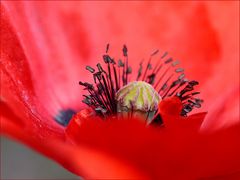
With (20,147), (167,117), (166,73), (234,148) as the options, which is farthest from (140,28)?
(234,148)

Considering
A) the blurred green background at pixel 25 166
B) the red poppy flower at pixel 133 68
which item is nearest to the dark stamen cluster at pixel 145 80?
the red poppy flower at pixel 133 68

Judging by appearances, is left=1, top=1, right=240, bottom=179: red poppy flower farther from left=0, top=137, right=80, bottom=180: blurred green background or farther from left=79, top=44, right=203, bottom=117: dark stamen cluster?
left=0, top=137, right=80, bottom=180: blurred green background

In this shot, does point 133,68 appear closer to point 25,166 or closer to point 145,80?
point 145,80

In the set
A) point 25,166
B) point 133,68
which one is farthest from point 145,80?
point 25,166

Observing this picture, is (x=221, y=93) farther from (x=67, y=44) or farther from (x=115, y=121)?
(x=115, y=121)

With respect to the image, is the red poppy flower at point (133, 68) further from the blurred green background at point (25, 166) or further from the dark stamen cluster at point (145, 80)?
the blurred green background at point (25, 166)

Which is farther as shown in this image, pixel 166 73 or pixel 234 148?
pixel 166 73
